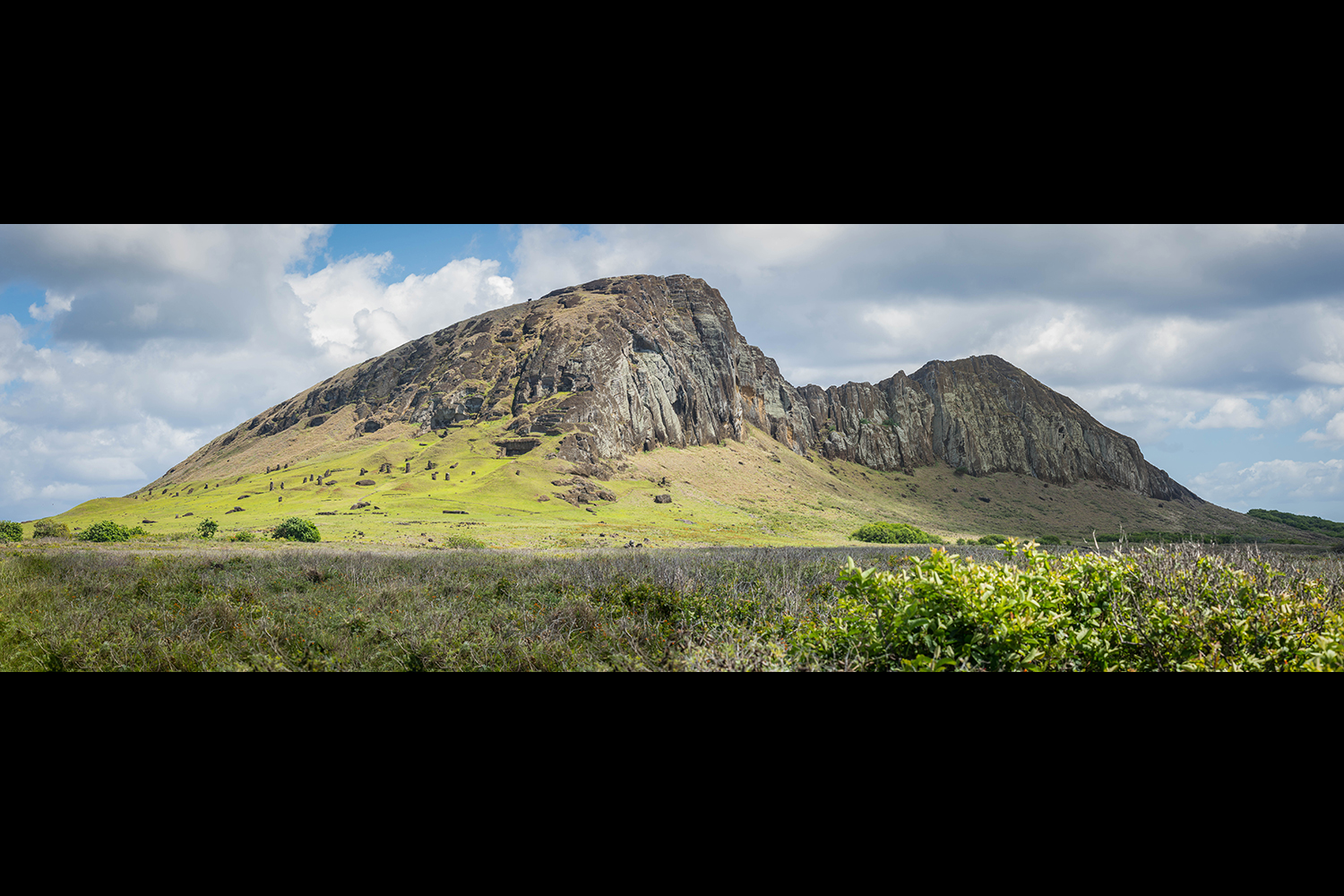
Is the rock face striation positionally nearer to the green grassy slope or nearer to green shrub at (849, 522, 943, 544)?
the green grassy slope

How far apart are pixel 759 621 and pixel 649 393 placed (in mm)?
78538

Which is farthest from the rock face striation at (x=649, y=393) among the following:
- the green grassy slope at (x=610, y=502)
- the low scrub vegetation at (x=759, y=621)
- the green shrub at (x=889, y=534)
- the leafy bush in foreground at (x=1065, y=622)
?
the leafy bush in foreground at (x=1065, y=622)

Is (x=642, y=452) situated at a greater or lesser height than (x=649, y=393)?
lesser

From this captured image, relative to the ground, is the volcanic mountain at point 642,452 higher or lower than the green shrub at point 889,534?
higher

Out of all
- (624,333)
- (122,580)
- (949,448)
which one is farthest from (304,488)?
(949,448)

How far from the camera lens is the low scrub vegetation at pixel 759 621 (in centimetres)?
351

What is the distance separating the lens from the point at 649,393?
8225 centimetres

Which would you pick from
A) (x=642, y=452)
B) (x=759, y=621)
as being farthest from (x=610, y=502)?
(x=759, y=621)

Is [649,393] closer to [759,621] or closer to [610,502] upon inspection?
[610,502]

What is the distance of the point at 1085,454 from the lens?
37.5 meters

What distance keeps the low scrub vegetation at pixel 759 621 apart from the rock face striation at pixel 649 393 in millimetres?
58336

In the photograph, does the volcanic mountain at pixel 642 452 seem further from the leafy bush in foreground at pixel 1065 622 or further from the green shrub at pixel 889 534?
the leafy bush in foreground at pixel 1065 622
